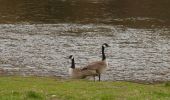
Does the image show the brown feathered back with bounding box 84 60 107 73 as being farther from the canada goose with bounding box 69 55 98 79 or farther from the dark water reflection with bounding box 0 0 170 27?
the dark water reflection with bounding box 0 0 170 27

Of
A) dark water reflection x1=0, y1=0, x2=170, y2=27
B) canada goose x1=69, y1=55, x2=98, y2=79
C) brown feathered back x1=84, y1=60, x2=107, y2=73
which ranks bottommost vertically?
canada goose x1=69, y1=55, x2=98, y2=79

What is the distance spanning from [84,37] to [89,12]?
20.4 meters

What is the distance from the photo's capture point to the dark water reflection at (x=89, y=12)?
203 feet

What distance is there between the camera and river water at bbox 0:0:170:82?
37250 millimetres

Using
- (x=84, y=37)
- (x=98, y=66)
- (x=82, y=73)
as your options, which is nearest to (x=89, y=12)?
(x=84, y=37)

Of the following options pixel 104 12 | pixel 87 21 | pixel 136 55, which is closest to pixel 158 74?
pixel 136 55

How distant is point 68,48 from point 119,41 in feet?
19.1

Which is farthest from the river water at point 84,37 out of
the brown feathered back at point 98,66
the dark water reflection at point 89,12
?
the brown feathered back at point 98,66

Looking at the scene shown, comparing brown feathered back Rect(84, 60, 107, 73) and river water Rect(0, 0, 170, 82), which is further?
→ river water Rect(0, 0, 170, 82)

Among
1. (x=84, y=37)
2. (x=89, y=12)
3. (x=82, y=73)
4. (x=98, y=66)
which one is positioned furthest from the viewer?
(x=89, y=12)

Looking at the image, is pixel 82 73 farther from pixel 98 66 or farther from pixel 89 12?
pixel 89 12

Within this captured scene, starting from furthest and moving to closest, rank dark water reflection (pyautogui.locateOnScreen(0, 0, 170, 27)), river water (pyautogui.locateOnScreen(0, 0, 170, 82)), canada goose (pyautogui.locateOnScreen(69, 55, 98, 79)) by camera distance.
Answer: dark water reflection (pyautogui.locateOnScreen(0, 0, 170, 27)) → river water (pyautogui.locateOnScreen(0, 0, 170, 82)) → canada goose (pyautogui.locateOnScreen(69, 55, 98, 79))

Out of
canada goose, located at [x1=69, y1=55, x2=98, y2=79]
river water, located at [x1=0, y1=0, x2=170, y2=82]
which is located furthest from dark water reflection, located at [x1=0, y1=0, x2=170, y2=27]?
canada goose, located at [x1=69, y1=55, x2=98, y2=79]

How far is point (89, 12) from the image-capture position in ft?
230
